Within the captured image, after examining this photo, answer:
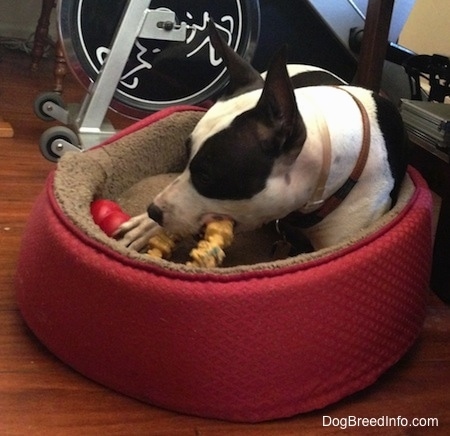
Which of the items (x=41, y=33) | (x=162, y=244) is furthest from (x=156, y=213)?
(x=41, y=33)

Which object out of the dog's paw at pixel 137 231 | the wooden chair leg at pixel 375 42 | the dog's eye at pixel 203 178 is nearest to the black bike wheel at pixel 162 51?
the wooden chair leg at pixel 375 42

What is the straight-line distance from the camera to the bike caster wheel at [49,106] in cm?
218

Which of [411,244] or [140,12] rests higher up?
[411,244]

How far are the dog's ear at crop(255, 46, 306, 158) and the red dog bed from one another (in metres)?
0.18

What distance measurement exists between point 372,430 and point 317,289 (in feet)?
0.78

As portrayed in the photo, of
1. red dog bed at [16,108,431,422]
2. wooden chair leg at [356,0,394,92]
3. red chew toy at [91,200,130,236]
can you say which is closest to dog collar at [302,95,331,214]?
red dog bed at [16,108,431,422]

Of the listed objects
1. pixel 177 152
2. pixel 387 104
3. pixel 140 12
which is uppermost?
pixel 387 104

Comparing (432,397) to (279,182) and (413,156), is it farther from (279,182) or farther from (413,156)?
(413,156)

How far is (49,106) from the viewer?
2186 millimetres

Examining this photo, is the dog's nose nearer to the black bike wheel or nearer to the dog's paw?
the dog's paw

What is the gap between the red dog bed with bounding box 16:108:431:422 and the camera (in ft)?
3.38

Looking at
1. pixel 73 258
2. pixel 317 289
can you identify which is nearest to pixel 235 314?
pixel 317 289

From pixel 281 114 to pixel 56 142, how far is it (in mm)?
1005

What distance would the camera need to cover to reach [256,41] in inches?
85.4
